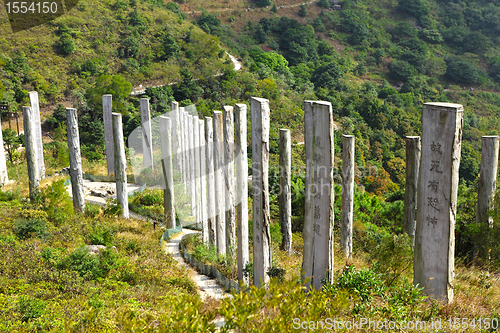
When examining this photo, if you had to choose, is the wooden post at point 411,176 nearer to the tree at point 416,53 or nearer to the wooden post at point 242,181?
the wooden post at point 242,181

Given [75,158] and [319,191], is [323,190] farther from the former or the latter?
[75,158]

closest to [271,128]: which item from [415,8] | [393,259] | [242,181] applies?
[242,181]

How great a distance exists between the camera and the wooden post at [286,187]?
7891 mm

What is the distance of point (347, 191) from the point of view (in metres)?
8.06

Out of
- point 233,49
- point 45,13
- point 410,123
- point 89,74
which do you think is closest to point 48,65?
point 89,74

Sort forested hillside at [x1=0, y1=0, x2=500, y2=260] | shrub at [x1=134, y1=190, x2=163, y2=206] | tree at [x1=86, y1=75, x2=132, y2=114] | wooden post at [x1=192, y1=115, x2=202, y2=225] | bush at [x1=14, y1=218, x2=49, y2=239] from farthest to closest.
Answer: forested hillside at [x1=0, y1=0, x2=500, y2=260] < tree at [x1=86, y1=75, x2=132, y2=114] < shrub at [x1=134, y1=190, x2=163, y2=206] < wooden post at [x1=192, y1=115, x2=202, y2=225] < bush at [x1=14, y1=218, x2=49, y2=239]

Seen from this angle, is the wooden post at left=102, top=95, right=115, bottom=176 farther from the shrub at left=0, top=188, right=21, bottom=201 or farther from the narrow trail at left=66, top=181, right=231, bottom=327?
the shrub at left=0, top=188, right=21, bottom=201

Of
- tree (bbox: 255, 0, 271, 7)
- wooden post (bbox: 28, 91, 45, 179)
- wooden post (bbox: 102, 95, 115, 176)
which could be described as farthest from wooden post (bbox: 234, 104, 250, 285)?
tree (bbox: 255, 0, 271, 7)

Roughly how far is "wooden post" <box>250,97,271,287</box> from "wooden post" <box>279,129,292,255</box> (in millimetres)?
2304

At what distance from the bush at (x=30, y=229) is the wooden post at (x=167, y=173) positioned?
299 centimetres

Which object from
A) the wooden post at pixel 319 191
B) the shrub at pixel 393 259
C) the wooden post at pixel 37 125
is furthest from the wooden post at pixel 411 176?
the wooden post at pixel 37 125

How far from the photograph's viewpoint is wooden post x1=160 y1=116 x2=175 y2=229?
32.7ft

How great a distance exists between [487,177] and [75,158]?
9.32 meters

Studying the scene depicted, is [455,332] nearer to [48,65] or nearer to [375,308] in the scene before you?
[375,308]
